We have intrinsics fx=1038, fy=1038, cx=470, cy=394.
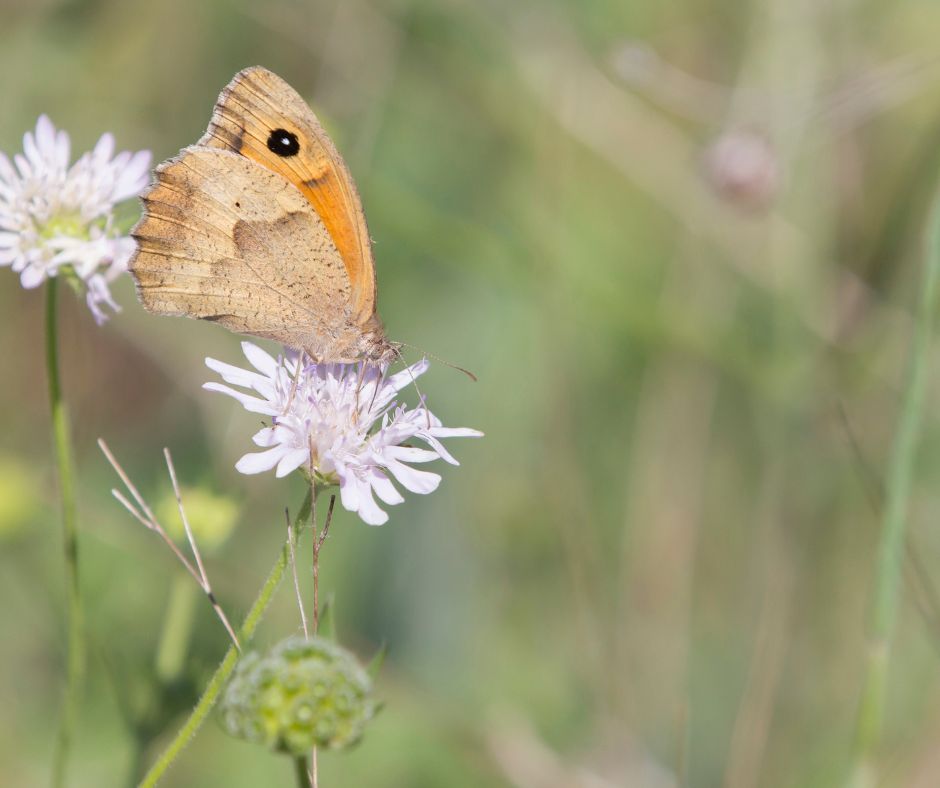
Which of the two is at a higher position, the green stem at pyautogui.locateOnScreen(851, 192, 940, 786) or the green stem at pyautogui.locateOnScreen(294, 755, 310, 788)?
the green stem at pyautogui.locateOnScreen(851, 192, 940, 786)

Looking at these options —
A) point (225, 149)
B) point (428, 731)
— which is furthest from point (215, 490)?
point (428, 731)

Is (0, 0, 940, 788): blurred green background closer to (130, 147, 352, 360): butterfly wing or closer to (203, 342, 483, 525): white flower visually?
(130, 147, 352, 360): butterfly wing

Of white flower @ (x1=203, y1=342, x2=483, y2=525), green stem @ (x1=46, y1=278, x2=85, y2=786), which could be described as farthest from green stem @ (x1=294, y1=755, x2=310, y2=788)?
green stem @ (x1=46, y1=278, x2=85, y2=786)

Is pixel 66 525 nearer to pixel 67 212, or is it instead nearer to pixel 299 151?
pixel 67 212

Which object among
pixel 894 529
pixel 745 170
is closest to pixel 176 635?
pixel 894 529

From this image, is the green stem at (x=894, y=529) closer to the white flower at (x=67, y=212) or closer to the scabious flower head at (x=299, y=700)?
the scabious flower head at (x=299, y=700)

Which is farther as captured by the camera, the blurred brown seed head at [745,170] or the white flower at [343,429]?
the blurred brown seed head at [745,170]

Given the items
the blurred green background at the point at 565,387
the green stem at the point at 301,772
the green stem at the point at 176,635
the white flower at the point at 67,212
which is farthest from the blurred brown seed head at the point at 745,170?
the green stem at the point at 301,772

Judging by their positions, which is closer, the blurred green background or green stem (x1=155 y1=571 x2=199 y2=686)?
green stem (x1=155 y1=571 x2=199 y2=686)
